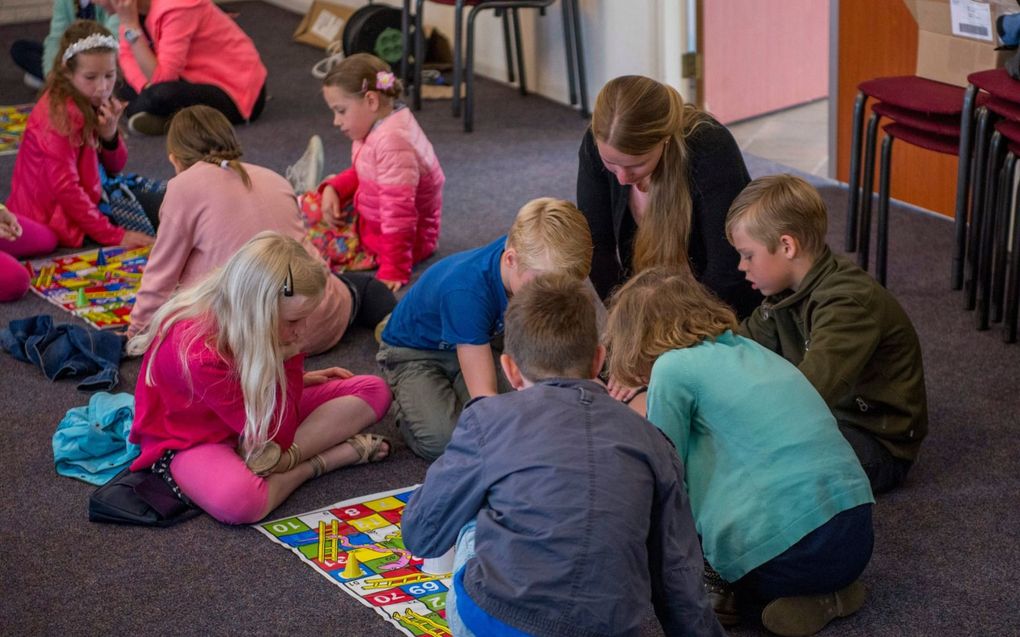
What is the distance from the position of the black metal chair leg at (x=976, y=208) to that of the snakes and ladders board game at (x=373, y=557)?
66.7 inches

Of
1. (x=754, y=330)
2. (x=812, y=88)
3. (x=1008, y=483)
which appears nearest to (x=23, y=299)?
(x=754, y=330)

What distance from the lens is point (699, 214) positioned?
2.73 meters

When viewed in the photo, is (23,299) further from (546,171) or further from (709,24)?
(709,24)

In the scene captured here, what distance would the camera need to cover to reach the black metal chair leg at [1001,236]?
3.00m

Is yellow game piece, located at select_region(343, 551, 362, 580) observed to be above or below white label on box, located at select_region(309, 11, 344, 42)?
below

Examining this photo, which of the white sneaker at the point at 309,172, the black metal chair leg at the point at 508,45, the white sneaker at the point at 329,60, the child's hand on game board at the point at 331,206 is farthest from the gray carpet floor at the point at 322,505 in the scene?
the white sneaker at the point at 329,60

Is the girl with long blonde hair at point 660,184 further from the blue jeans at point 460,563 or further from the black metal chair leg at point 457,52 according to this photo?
the black metal chair leg at point 457,52

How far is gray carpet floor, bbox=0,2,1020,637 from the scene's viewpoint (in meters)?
2.12

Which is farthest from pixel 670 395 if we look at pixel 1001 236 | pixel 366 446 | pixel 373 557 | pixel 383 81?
pixel 383 81

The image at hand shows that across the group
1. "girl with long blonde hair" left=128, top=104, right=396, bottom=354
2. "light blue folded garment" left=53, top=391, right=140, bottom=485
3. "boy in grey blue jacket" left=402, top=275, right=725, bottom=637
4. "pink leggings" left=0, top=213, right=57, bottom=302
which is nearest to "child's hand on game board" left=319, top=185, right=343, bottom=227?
"girl with long blonde hair" left=128, top=104, right=396, bottom=354

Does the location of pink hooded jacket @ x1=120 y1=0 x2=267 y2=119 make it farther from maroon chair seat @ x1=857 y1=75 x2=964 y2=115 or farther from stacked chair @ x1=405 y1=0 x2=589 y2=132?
maroon chair seat @ x1=857 y1=75 x2=964 y2=115

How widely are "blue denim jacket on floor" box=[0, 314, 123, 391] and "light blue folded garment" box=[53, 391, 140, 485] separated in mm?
354

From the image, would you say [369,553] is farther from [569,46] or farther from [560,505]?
[569,46]

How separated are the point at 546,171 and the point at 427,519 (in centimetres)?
319
